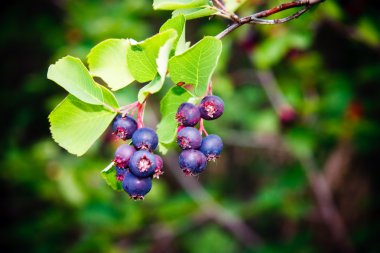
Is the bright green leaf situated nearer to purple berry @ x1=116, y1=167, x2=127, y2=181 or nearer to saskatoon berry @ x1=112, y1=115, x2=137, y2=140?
saskatoon berry @ x1=112, y1=115, x2=137, y2=140


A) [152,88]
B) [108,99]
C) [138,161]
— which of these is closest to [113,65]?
[108,99]

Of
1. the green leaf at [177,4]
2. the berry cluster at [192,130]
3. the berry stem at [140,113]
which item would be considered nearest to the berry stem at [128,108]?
the berry stem at [140,113]

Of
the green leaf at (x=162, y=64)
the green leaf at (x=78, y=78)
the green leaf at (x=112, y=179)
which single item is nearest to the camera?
the green leaf at (x=162, y=64)

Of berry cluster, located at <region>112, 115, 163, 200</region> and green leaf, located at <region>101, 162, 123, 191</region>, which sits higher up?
berry cluster, located at <region>112, 115, 163, 200</region>

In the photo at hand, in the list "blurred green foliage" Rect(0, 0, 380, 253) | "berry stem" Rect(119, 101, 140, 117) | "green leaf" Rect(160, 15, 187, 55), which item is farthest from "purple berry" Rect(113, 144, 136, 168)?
"blurred green foliage" Rect(0, 0, 380, 253)

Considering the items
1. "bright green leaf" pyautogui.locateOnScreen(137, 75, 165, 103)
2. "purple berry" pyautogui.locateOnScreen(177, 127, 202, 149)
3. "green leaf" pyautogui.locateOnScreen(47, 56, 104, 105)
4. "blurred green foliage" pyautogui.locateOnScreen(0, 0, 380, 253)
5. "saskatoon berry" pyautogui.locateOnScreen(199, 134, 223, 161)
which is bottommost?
"blurred green foliage" pyautogui.locateOnScreen(0, 0, 380, 253)

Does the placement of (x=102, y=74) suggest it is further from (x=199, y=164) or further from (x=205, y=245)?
(x=205, y=245)

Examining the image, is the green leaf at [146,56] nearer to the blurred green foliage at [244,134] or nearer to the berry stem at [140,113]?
the berry stem at [140,113]
